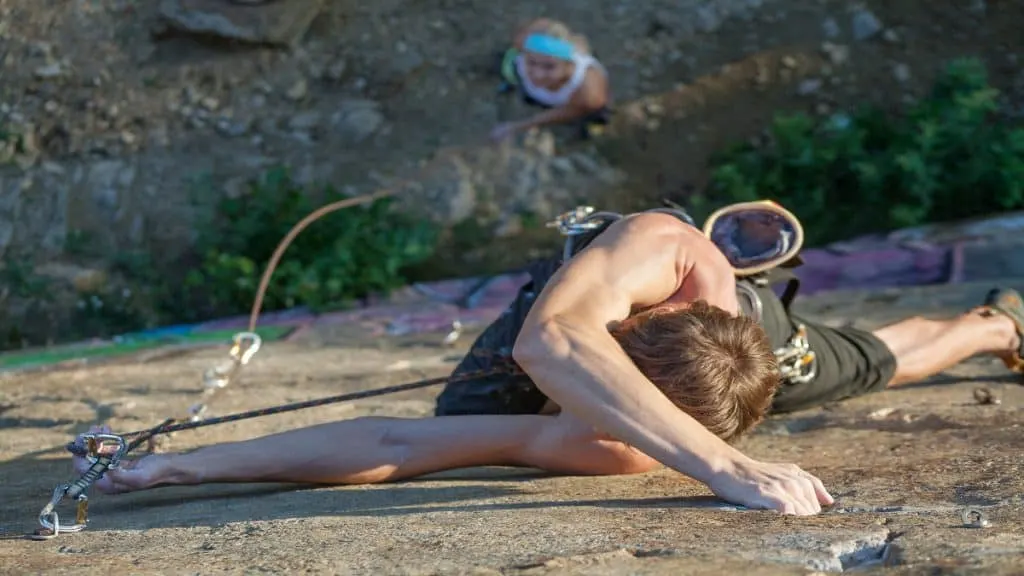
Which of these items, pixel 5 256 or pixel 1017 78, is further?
pixel 1017 78

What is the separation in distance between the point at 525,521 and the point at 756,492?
0.44 meters

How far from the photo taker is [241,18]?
784 centimetres

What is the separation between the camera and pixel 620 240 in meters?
2.93

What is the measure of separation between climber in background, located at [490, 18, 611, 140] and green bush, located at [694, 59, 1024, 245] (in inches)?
34.2

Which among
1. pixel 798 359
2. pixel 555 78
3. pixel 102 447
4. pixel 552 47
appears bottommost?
pixel 798 359

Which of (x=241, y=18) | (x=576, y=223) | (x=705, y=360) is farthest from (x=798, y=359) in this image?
(x=241, y=18)

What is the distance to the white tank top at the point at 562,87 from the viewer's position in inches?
291

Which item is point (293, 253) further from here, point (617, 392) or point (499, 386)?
point (617, 392)

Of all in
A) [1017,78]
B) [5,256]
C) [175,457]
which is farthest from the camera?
A: [1017,78]

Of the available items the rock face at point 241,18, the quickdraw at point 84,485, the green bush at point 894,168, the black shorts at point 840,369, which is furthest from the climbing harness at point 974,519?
the rock face at point 241,18

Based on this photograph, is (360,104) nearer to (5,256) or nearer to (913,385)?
(5,256)

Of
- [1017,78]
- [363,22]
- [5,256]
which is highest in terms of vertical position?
[363,22]

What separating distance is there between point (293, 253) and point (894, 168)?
297 centimetres

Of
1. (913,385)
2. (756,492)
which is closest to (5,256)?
(913,385)
